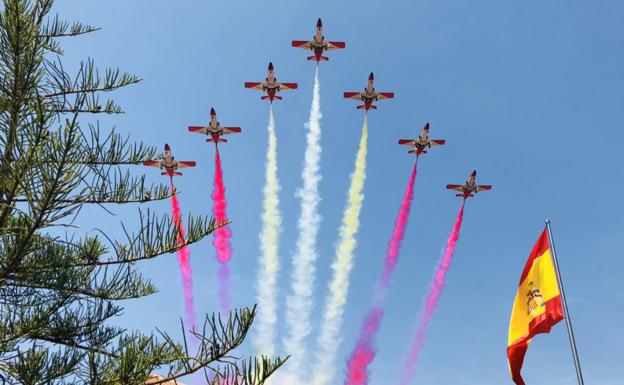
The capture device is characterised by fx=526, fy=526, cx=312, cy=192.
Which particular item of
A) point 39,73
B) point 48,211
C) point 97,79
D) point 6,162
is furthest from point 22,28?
point 97,79

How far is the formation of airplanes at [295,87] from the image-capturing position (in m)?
45.2

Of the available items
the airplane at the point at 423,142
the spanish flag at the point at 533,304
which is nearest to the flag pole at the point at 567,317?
the spanish flag at the point at 533,304

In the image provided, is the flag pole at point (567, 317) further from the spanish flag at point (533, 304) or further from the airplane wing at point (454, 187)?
the airplane wing at point (454, 187)

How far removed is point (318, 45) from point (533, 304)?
104 ft

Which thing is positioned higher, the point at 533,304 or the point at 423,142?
the point at 423,142

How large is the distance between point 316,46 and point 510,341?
32.1 metres

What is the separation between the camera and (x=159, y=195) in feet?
39.2

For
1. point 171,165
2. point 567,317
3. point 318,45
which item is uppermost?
point 318,45

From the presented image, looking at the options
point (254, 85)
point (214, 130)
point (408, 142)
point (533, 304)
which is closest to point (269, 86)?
point (254, 85)

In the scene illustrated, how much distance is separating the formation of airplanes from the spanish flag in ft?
95.4

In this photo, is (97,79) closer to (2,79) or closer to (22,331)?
(2,79)

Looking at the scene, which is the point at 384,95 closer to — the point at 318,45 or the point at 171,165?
the point at 318,45

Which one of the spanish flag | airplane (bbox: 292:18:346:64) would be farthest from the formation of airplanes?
the spanish flag

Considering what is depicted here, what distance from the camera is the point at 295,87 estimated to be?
155 ft
